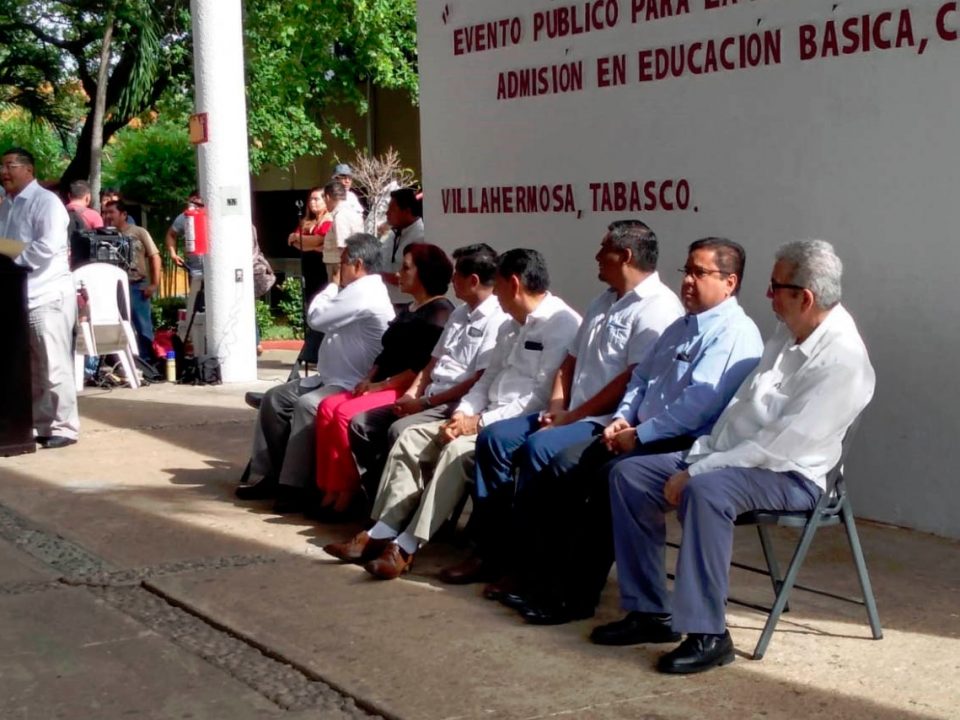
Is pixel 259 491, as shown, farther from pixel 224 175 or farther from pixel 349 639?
pixel 224 175

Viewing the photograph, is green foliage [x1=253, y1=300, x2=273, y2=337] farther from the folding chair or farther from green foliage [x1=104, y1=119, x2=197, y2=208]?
the folding chair

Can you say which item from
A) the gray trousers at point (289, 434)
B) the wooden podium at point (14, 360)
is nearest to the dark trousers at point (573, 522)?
the gray trousers at point (289, 434)

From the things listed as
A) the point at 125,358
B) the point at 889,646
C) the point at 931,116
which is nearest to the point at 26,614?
the point at 889,646

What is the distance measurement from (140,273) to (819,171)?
351 inches

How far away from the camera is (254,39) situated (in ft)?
78.9

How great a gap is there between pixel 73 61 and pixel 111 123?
1340 millimetres

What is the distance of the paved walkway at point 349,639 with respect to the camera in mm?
4742

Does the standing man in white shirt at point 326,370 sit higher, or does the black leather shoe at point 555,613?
the standing man in white shirt at point 326,370

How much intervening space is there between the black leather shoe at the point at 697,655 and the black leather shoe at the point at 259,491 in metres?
3.63

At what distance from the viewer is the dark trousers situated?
5.58 metres

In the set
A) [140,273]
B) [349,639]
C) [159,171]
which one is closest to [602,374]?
[349,639]

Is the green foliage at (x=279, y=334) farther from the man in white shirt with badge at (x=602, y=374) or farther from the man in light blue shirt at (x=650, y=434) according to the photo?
the man in light blue shirt at (x=650, y=434)

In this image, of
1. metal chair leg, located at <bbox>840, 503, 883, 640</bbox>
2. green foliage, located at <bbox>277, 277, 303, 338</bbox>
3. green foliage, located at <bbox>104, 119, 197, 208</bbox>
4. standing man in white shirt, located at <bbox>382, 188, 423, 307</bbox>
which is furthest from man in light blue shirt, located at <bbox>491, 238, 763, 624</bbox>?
green foliage, located at <bbox>104, 119, 197, 208</bbox>

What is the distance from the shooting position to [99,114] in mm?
23078
